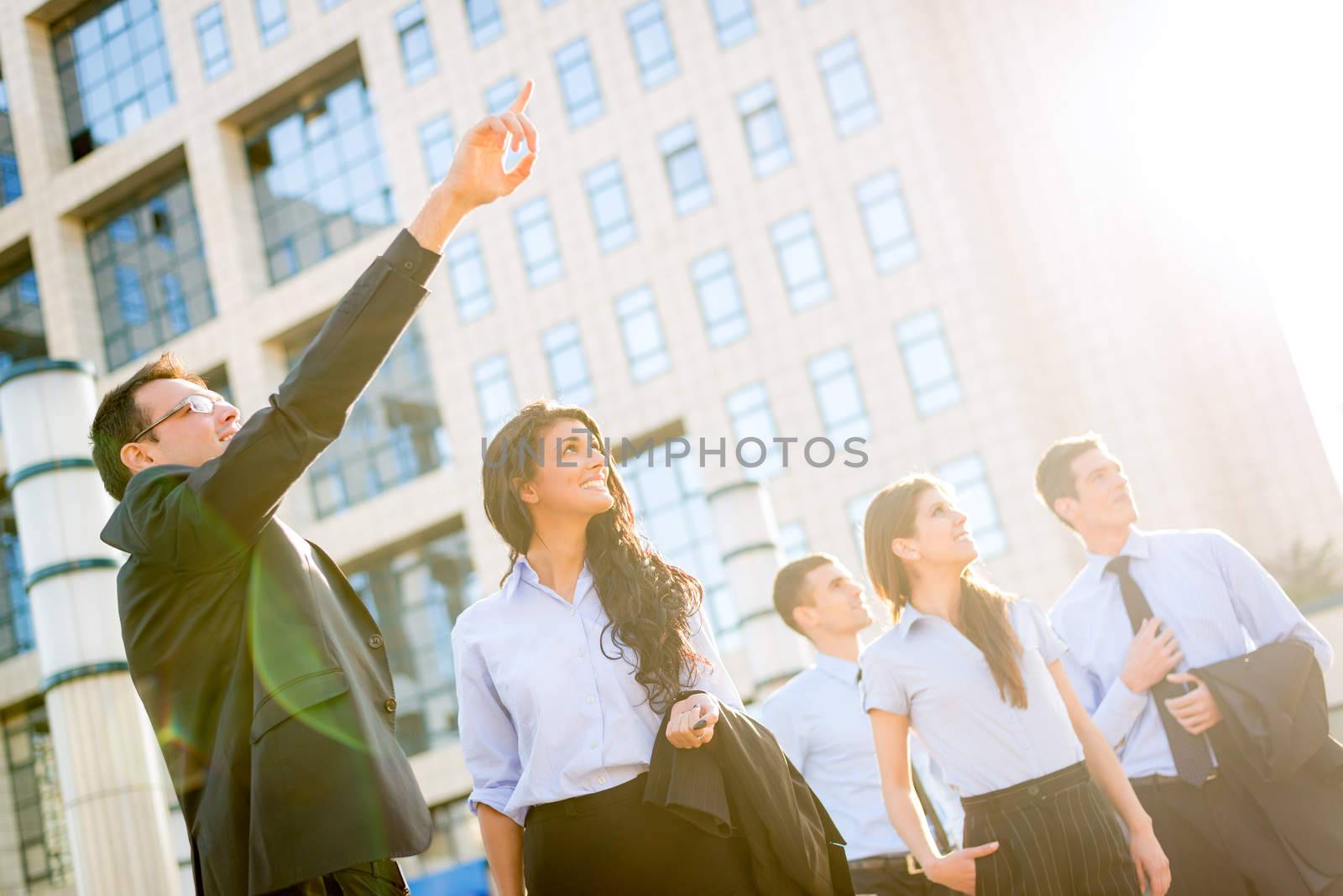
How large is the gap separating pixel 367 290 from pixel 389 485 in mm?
25666

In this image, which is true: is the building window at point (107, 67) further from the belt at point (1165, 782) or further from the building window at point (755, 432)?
the belt at point (1165, 782)

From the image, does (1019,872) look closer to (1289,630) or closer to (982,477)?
(1289,630)

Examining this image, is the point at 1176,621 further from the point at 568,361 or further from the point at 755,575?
the point at 568,361

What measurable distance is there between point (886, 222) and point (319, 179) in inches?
523

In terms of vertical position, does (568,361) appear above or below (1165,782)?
above

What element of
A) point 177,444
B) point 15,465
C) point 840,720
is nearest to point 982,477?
point 840,720

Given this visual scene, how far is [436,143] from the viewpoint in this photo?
2741cm

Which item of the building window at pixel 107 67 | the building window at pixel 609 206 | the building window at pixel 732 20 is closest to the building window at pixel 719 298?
the building window at pixel 609 206

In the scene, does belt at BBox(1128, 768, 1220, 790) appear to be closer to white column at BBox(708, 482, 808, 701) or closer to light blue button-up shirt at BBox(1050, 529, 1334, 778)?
light blue button-up shirt at BBox(1050, 529, 1334, 778)

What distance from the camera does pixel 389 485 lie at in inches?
1076

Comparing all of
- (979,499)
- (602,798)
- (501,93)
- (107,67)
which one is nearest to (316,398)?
(602,798)

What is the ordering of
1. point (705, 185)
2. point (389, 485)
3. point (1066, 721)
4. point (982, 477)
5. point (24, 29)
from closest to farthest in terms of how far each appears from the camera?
point (1066, 721) < point (982, 477) < point (705, 185) < point (389, 485) < point (24, 29)

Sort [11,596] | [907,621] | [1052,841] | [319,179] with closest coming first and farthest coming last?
[1052,841]
[907,621]
[319,179]
[11,596]

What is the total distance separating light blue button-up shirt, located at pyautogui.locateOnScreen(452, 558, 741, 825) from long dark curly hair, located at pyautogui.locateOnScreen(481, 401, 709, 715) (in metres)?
0.04
